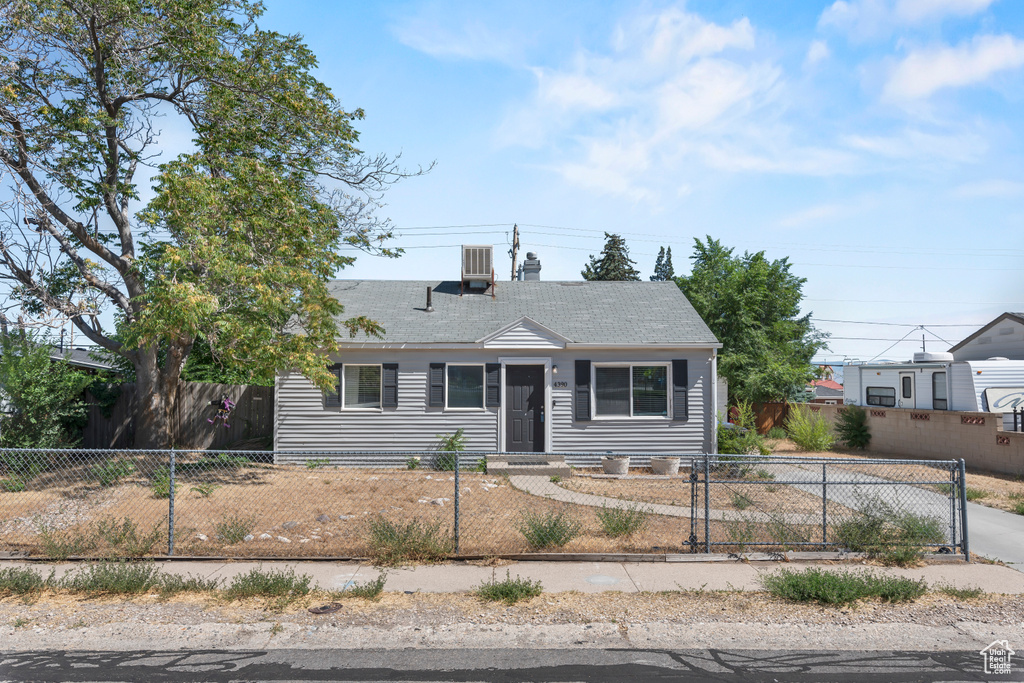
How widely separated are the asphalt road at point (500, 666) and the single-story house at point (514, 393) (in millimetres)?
9674

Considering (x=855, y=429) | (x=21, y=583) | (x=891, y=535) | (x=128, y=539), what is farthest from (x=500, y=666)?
(x=855, y=429)

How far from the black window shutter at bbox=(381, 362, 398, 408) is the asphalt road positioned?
9771mm

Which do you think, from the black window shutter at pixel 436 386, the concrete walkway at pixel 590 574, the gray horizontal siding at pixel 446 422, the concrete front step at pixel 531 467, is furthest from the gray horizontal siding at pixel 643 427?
the concrete walkway at pixel 590 574

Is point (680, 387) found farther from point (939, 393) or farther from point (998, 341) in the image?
point (998, 341)

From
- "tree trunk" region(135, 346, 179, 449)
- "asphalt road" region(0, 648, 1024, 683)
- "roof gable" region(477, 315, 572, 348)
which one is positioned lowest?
"asphalt road" region(0, 648, 1024, 683)

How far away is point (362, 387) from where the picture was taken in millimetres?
15406


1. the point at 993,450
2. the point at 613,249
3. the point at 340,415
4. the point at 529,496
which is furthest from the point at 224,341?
the point at 613,249

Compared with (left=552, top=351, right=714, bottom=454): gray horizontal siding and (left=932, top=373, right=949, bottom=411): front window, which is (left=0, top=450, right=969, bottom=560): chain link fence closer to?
(left=552, top=351, right=714, bottom=454): gray horizontal siding

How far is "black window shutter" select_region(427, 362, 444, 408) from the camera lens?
15.2m

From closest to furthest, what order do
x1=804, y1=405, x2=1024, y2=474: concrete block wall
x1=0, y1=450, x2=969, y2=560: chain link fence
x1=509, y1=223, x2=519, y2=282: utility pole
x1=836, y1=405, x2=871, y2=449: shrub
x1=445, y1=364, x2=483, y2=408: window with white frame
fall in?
x1=0, y1=450, x2=969, y2=560: chain link fence < x1=445, y1=364, x2=483, y2=408: window with white frame < x1=804, y1=405, x2=1024, y2=474: concrete block wall < x1=836, y1=405, x2=871, y2=449: shrub < x1=509, y1=223, x2=519, y2=282: utility pole

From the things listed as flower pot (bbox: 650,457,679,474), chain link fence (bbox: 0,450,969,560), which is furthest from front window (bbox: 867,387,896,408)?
flower pot (bbox: 650,457,679,474)

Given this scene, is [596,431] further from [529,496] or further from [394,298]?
[394,298]

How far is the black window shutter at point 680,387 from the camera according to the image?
15344 millimetres

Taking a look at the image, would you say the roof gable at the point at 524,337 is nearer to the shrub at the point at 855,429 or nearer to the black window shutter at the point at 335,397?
the black window shutter at the point at 335,397
